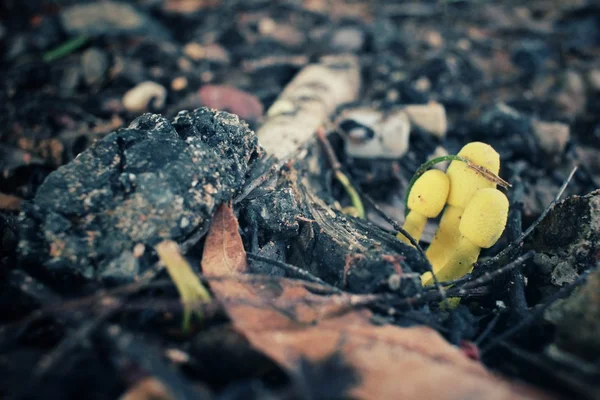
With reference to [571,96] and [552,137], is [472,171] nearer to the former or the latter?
[552,137]

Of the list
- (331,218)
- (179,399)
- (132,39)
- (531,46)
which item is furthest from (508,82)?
(179,399)

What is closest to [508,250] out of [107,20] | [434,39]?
[434,39]

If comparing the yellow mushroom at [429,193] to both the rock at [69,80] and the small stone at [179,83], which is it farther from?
the rock at [69,80]

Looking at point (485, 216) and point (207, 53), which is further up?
point (207, 53)

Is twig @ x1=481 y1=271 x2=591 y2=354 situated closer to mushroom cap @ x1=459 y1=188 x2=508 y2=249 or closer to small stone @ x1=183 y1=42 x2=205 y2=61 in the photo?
mushroom cap @ x1=459 y1=188 x2=508 y2=249

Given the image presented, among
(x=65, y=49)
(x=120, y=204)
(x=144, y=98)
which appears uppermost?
(x=65, y=49)

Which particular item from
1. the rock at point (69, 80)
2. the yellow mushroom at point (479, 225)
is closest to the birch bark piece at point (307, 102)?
the yellow mushroom at point (479, 225)
